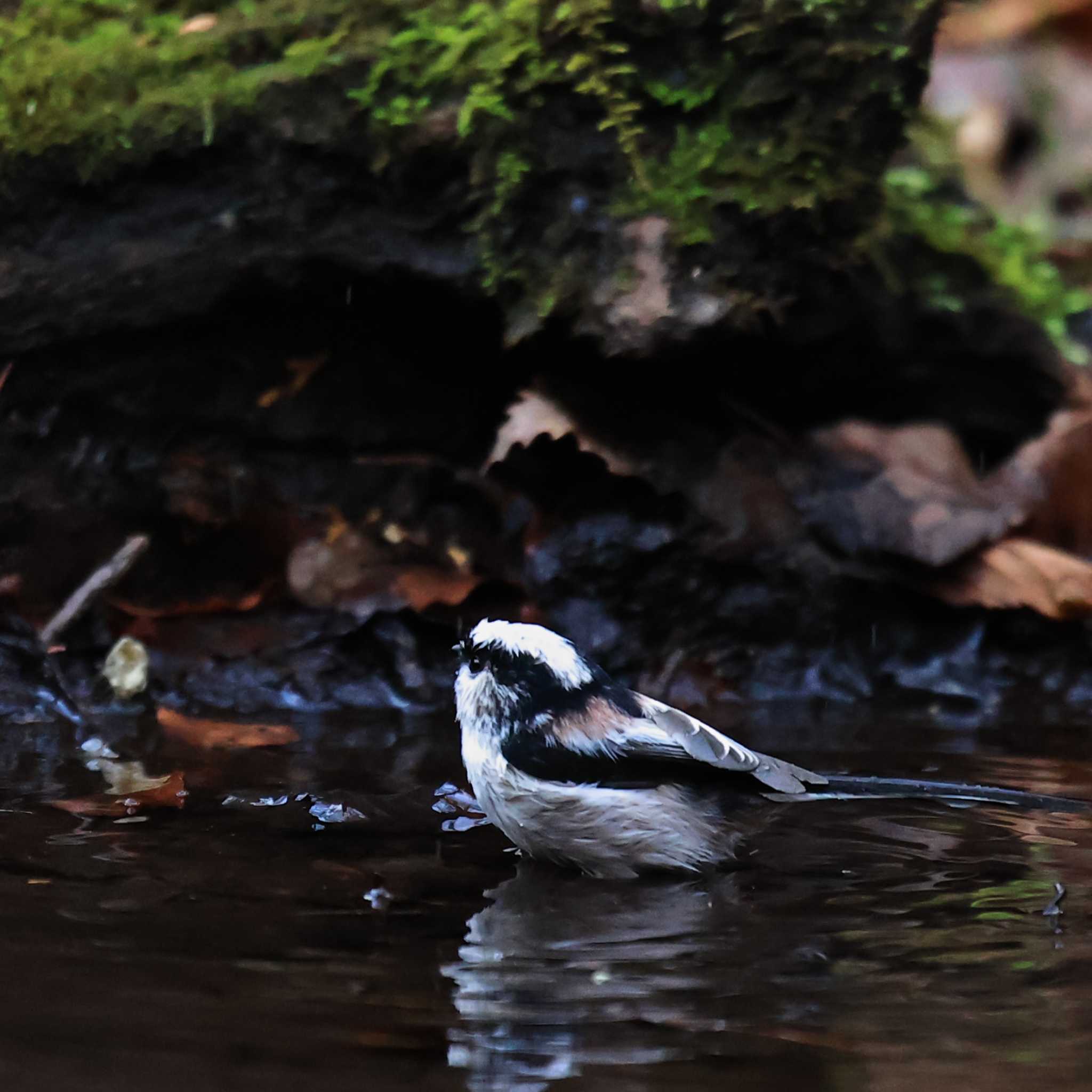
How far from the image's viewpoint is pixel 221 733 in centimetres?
461

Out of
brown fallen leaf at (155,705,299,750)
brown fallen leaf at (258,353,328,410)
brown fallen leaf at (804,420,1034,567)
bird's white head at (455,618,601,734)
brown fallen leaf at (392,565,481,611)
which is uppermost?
brown fallen leaf at (258,353,328,410)

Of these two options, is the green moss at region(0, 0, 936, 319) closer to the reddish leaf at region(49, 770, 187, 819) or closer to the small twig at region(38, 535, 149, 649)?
the small twig at region(38, 535, 149, 649)

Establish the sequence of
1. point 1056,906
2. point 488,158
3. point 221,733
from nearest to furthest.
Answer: point 1056,906, point 221,733, point 488,158

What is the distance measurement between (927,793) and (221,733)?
2237 mm

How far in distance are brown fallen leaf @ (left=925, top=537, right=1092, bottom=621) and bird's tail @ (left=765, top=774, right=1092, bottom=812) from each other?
5.48 feet

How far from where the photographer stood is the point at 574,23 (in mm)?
4891

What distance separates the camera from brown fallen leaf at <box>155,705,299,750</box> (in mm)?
4508

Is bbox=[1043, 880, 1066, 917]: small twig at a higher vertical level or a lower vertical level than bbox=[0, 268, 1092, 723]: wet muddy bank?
lower

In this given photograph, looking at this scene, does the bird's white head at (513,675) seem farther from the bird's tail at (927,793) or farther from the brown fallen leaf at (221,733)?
the brown fallen leaf at (221,733)

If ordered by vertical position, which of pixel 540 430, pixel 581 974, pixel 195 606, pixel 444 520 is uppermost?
pixel 540 430

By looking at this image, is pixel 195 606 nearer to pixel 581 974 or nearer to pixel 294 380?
pixel 294 380

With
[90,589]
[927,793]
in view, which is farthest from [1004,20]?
[927,793]

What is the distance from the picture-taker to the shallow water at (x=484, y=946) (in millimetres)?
2217

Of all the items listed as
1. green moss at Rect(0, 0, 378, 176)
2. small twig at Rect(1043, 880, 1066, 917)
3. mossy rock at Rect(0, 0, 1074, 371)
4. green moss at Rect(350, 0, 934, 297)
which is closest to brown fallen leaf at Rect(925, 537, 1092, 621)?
mossy rock at Rect(0, 0, 1074, 371)
